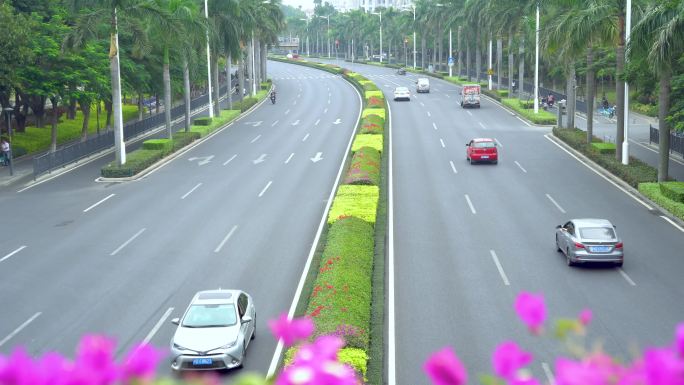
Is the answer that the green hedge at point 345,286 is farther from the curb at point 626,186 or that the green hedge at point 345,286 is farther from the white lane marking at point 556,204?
the curb at point 626,186

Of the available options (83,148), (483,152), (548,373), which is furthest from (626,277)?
(83,148)

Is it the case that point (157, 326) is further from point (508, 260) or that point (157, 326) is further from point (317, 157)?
point (317, 157)

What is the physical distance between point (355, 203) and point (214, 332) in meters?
15.7

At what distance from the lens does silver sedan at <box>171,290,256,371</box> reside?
18797 mm

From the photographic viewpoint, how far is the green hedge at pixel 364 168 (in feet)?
130

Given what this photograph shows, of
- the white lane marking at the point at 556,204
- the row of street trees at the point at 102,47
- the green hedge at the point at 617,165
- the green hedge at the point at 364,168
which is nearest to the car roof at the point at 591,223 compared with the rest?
the white lane marking at the point at 556,204

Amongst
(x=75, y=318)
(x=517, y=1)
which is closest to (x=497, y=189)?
(x=75, y=318)

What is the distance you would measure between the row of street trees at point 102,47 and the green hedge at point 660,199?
26582 mm

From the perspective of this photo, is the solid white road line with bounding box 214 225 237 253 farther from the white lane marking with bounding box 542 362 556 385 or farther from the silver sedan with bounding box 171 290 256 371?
the white lane marking with bounding box 542 362 556 385

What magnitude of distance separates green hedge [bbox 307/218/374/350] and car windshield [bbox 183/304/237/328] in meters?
1.89

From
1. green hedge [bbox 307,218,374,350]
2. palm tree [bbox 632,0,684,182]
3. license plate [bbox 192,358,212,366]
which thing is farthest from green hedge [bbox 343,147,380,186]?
license plate [bbox 192,358,212,366]

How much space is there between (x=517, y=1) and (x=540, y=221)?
1819 inches

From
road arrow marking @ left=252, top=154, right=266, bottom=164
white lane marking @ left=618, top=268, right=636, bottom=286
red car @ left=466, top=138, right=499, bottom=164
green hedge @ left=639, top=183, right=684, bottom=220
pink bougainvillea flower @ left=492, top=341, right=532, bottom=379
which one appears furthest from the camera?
road arrow marking @ left=252, top=154, right=266, bottom=164

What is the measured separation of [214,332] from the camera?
19.5 m
